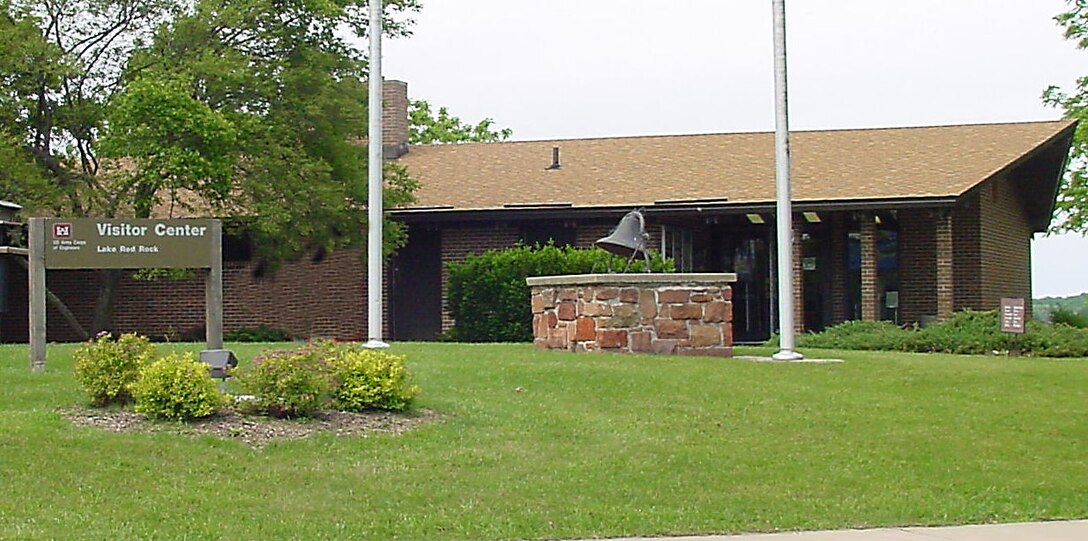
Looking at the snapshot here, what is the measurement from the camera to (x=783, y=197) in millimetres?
17344

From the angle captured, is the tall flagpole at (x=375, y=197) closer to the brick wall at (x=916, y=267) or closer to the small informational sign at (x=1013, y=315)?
the small informational sign at (x=1013, y=315)

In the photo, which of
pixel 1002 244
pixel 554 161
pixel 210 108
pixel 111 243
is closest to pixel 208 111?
pixel 210 108

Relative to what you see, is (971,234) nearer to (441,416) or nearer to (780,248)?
(780,248)

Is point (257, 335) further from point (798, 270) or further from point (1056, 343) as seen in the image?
point (1056, 343)

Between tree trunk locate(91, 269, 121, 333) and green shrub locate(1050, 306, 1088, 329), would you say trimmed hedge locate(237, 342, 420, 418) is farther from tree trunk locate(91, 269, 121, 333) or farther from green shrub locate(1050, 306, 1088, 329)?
green shrub locate(1050, 306, 1088, 329)

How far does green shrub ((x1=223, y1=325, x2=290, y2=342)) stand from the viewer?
25.7 meters

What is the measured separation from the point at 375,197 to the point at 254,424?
6.51 m

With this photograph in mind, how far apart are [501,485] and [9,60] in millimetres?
16310

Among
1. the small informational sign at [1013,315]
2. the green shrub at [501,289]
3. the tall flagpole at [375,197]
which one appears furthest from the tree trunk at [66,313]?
the small informational sign at [1013,315]

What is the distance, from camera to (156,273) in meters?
25.9

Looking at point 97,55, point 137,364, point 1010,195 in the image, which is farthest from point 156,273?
point 1010,195

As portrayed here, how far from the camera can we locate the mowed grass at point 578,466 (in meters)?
8.48

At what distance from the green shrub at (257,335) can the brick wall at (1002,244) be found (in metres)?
12.8

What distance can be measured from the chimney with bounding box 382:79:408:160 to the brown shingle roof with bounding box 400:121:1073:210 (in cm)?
36
